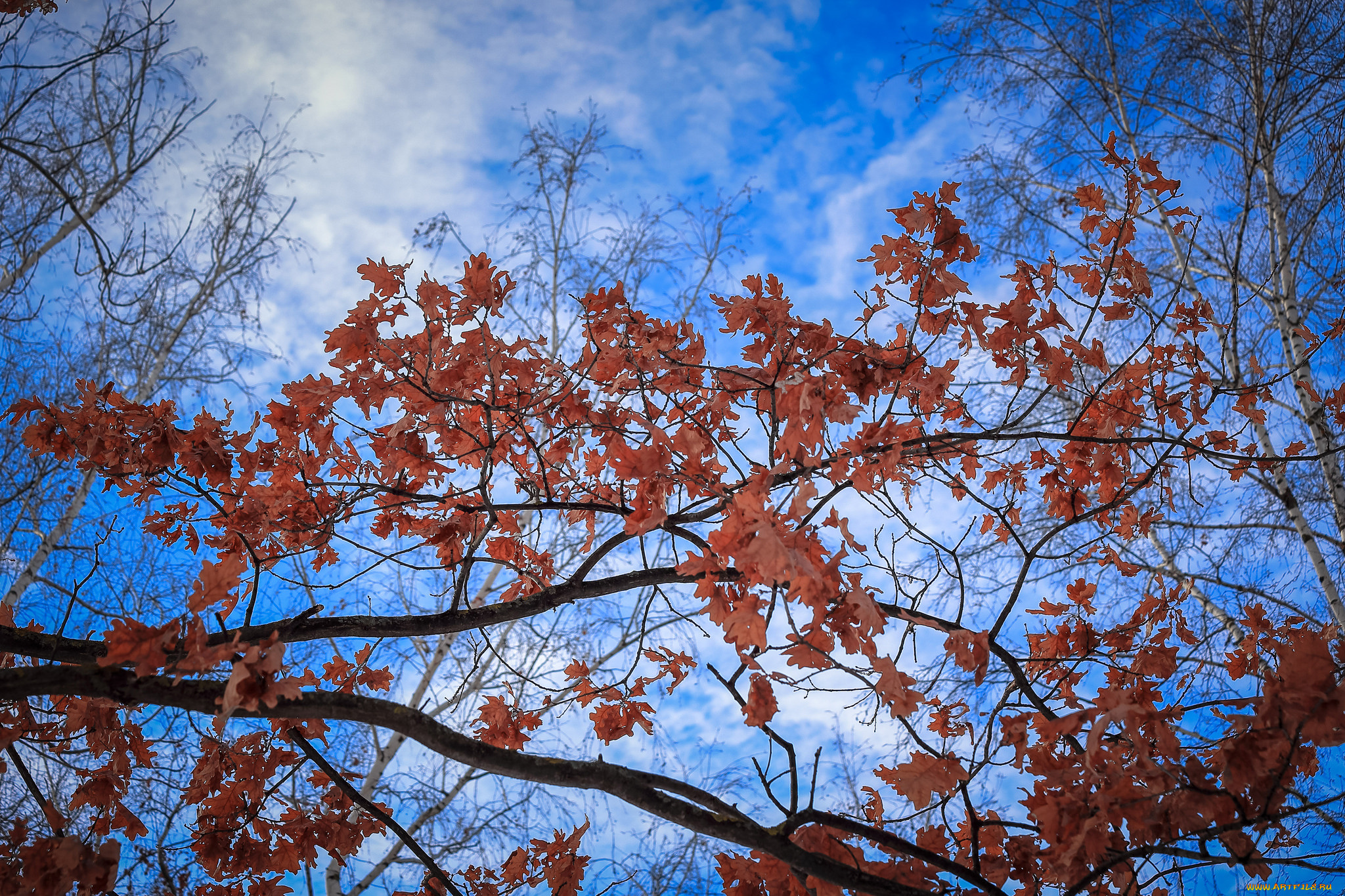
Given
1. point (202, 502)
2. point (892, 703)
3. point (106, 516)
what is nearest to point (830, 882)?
point (892, 703)

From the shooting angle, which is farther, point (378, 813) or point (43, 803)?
point (378, 813)

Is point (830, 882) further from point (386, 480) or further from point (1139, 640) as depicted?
point (1139, 640)

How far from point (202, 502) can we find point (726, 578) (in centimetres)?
185

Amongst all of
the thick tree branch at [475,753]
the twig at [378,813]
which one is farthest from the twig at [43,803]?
the twig at [378,813]

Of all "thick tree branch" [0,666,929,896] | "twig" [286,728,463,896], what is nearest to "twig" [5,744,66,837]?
"thick tree branch" [0,666,929,896]

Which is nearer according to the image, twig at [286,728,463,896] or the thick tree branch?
the thick tree branch

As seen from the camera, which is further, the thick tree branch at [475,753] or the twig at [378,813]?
the twig at [378,813]

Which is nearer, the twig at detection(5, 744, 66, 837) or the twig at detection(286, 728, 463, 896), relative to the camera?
the twig at detection(5, 744, 66, 837)

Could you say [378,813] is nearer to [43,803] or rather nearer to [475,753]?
[475,753]

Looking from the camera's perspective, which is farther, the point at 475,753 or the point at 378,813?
the point at 378,813

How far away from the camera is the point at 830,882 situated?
1.47 m

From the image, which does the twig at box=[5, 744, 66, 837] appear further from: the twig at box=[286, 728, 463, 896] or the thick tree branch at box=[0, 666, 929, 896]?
the twig at box=[286, 728, 463, 896]

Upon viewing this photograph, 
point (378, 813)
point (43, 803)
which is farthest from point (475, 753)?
point (43, 803)

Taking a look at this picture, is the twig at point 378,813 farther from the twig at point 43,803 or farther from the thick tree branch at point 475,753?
the twig at point 43,803
